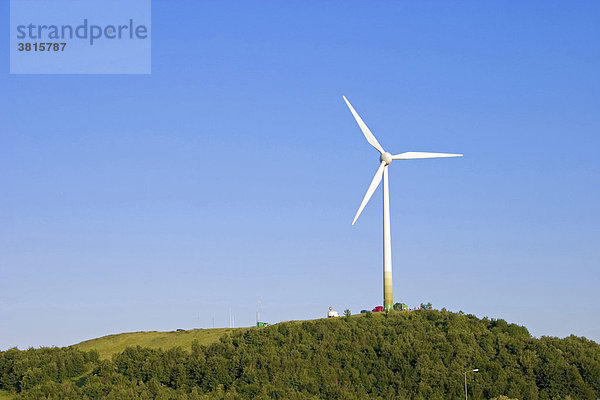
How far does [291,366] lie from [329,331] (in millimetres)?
15533

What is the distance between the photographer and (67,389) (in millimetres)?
139000

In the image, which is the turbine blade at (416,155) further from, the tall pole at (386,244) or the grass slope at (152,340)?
the grass slope at (152,340)

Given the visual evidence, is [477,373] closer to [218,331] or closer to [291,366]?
[291,366]

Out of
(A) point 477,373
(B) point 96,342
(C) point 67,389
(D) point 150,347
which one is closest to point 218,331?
(D) point 150,347

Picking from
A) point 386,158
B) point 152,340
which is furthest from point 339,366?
point 152,340

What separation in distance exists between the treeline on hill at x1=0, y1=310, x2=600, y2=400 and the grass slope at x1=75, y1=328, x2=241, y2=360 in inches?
373

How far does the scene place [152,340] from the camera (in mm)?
174625

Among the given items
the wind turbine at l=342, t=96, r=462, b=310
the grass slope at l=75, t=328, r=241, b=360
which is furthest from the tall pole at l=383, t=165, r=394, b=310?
A: the grass slope at l=75, t=328, r=241, b=360

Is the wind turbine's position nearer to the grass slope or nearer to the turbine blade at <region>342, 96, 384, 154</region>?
the turbine blade at <region>342, 96, 384, 154</region>

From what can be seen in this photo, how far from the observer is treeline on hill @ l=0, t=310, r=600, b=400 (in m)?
137

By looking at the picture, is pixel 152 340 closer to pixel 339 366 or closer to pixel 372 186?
pixel 339 366

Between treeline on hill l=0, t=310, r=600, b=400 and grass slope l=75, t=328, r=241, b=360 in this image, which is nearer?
treeline on hill l=0, t=310, r=600, b=400

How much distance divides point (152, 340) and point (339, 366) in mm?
48453

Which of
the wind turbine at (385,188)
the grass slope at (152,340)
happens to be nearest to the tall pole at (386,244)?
the wind turbine at (385,188)
